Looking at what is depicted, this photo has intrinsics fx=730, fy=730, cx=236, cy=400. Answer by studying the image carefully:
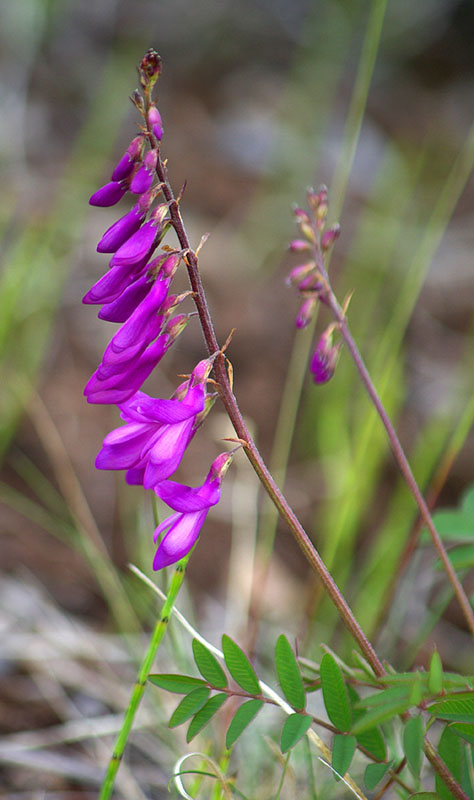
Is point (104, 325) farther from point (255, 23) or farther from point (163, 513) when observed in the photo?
point (255, 23)

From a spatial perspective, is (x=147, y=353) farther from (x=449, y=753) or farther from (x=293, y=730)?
(x=449, y=753)

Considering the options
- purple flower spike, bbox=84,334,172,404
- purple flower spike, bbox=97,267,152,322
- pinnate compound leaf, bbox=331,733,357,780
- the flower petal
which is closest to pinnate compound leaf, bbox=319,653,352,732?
pinnate compound leaf, bbox=331,733,357,780

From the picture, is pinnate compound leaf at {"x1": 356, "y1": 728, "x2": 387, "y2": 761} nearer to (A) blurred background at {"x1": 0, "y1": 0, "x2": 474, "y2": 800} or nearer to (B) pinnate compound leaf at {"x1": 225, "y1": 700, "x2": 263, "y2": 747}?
(B) pinnate compound leaf at {"x1": 225, "y1": 700, "x2": 263, "y2": 747}

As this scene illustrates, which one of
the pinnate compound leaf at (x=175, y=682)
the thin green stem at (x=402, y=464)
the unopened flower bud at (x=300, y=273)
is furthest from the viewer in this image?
the unopened flower bud at (x=300, y=273)

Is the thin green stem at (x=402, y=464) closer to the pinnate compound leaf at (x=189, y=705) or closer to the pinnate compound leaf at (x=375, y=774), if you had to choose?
the pinnate compound leaf at (x=375, y=774)

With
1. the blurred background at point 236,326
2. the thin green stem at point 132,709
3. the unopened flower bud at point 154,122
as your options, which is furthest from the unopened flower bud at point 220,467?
the blurred background at point 236,326
